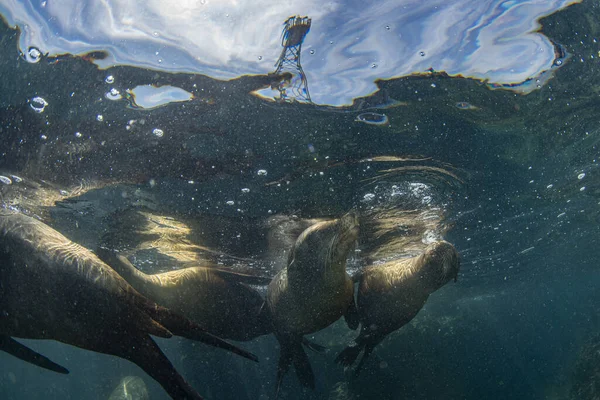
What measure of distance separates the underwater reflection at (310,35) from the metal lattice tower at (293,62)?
100 millimetres

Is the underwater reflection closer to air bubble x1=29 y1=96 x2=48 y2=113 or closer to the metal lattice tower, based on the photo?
the metal lattice tower

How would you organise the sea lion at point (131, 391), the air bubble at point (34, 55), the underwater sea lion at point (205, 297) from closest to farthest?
the air bubble at point (34, 55), the underwater sea lion at point (205, 297), the sea lion at point (131, 391)

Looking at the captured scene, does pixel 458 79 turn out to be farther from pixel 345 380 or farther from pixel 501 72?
pixel 345 380

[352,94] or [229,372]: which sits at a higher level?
[352,94]

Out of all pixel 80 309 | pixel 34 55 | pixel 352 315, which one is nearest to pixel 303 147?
pixel 352 315

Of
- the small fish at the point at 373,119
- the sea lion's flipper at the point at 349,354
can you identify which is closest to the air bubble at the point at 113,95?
the small fish at the point at 373,119

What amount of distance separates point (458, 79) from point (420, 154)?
2178 mm

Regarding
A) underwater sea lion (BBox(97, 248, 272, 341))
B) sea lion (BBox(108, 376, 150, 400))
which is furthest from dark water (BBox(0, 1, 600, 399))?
sea lion (BBox(108, 376, 150, 400))

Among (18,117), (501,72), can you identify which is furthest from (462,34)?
(18,117)

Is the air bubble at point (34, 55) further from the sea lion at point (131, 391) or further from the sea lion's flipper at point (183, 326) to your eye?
the sea lion at point (131, 391)

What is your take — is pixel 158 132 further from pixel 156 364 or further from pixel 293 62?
pixel 156 364

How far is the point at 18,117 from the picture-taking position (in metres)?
5.96

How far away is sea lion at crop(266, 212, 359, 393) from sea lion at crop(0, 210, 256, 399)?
216cm

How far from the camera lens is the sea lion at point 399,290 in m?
6.69
